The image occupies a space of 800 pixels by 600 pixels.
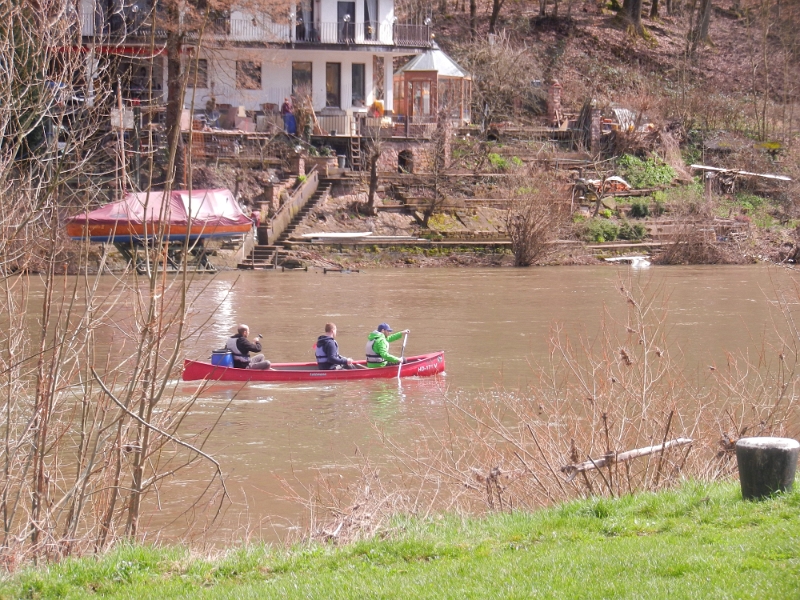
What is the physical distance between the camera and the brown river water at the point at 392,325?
12977 millimetres

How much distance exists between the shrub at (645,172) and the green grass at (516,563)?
41.1 m

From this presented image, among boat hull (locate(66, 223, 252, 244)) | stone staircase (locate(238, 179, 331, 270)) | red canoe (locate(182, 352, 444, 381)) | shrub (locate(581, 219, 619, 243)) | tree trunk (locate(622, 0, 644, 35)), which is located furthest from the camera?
tree trunk (locate(622, 0, 644, 35))

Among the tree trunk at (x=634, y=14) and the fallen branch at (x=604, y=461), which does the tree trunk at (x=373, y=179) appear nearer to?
the tree trunk at (x=634, y=14)

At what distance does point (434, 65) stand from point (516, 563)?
147ft

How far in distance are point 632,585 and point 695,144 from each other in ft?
161

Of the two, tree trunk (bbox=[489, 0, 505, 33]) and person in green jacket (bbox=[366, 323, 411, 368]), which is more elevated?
tree trunk (bbox=[489, 0, 505, 33])

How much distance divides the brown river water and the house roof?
14.3 m

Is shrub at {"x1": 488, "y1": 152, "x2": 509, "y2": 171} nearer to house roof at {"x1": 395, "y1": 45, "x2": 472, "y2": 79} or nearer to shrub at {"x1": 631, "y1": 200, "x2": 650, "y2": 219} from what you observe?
house roof at {"x1": 395, "y1": 45, "x2": 472, "y2": 79}

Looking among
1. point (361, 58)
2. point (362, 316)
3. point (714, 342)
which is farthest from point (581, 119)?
point (714, 342)

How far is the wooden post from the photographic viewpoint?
25.3ft

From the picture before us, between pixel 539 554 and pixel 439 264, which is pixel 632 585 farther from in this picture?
pixel 439 264

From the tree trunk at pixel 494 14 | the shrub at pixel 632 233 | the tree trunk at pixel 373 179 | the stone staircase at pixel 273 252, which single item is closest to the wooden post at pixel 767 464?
the stone staircase at pixel 273 252

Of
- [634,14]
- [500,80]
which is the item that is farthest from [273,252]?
[634,14]

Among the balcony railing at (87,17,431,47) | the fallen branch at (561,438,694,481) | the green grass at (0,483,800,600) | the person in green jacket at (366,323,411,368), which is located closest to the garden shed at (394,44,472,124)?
the balcony railing at (87,17,431,47)
